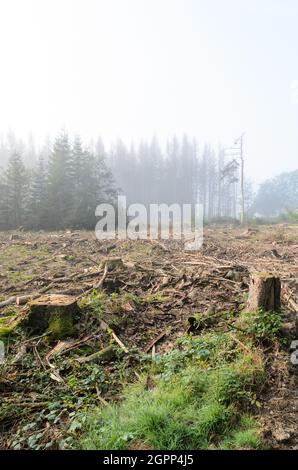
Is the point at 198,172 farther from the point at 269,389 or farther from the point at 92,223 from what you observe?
the point at 269,389

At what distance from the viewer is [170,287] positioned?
6.20 meters

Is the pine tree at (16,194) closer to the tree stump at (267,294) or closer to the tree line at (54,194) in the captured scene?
the tree line at (54,194)

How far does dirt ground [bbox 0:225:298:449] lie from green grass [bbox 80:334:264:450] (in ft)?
0.69

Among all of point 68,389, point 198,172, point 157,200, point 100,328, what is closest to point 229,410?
point 68,389

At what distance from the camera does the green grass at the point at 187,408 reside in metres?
2.42

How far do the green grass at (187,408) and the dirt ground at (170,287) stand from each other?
211 millimetres

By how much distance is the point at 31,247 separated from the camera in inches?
493

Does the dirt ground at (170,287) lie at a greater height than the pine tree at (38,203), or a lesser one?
lesser

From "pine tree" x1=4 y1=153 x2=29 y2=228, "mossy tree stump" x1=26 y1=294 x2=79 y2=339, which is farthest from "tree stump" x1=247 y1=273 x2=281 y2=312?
"pine tree" x1=4 y1=153 x2=29 y2=228

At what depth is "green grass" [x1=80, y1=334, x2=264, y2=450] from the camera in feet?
7.95

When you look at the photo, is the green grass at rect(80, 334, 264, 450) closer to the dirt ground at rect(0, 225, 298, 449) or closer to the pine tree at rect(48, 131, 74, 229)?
the dirt ground at rect(0, 225, 298, 449)

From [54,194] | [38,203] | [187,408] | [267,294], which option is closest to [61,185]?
[54,194]

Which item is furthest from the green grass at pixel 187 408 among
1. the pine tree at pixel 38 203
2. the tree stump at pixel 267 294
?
the pine tree at pixel 38 203
